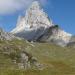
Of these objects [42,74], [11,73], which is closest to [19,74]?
[11,73]

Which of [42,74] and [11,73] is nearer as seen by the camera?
[11,73]

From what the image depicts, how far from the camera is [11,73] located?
36375 mm

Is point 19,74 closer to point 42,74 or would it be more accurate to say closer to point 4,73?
point 4,73

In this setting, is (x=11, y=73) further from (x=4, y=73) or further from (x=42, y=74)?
(x=42, y=74)

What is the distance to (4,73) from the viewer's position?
1437 inches

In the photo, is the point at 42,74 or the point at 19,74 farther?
the point at 42,74

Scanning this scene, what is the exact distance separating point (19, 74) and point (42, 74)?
12903 millimetres

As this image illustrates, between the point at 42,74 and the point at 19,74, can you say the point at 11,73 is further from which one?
the point at 42,74

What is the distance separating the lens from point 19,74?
36.2m

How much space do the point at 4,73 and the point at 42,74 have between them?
43.3 feet

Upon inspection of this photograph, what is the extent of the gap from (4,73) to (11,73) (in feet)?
2.83

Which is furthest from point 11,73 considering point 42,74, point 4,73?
point 42,74

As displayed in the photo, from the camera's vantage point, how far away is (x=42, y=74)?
4869 centimetres

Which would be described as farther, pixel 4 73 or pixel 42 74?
pixel 42 74
